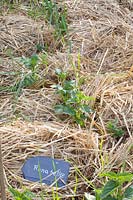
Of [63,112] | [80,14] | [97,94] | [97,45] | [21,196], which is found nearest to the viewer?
[21,196]

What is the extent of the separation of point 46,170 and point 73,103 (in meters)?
0.40

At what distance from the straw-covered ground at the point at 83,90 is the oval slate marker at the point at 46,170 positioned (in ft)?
0.08

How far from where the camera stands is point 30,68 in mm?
2344

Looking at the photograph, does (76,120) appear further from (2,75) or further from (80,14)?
(80,14)

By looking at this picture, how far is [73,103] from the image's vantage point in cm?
207

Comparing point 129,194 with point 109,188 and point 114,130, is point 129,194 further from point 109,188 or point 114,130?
point 114,130

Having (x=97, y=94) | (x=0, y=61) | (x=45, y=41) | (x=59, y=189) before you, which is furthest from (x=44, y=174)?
(x=45, y=41)

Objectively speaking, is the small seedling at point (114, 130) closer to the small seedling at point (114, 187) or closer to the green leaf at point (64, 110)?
the green leaf at point (64, 110)

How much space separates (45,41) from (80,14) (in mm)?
429

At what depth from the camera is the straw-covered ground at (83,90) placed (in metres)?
1.82

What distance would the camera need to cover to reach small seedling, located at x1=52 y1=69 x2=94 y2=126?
2004 mm

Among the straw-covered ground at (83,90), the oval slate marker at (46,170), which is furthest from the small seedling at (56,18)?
the oval slate marker at (46,170)

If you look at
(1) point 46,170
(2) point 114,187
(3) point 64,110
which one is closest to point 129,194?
(2) point 114,187

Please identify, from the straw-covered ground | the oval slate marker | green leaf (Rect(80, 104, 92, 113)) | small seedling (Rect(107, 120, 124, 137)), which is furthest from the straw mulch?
the oval slate marker
